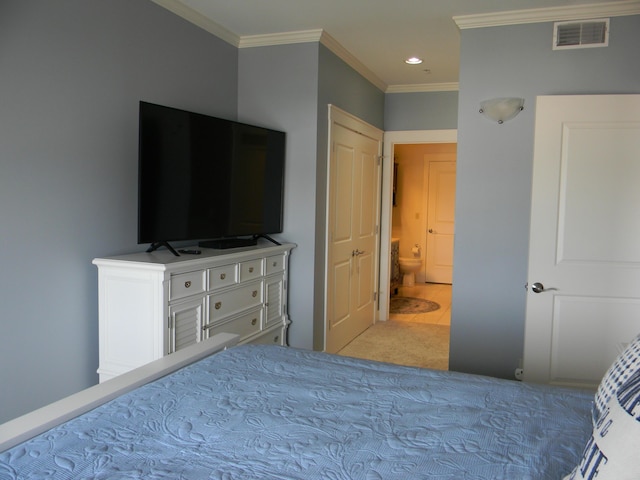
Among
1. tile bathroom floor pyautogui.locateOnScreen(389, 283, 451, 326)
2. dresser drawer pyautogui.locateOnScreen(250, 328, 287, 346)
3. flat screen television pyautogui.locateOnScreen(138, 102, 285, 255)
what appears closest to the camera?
flat screen television pyautogui.locateOnScreen(138, 102, 285, 255)

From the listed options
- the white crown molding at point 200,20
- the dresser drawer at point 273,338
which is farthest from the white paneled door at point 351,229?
the white crown molding at point 200,20

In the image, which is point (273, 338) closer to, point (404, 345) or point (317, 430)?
point (404, 345)

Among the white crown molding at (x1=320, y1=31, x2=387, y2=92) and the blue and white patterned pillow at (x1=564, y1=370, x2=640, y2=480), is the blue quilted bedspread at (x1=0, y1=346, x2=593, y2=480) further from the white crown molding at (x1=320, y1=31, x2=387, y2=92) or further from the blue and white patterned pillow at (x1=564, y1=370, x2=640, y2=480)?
the white crown molding at (x1=320, y1=31, x2=387, y2=92)

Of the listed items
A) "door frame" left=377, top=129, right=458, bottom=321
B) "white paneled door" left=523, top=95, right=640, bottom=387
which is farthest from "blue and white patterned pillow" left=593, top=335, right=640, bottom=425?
"door frame" left=377, top=129, right=458, bottom=321

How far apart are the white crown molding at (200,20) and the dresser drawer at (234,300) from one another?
6.10ft

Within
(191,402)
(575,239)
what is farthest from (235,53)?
(191,402)

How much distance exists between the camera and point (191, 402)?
1.54 metres

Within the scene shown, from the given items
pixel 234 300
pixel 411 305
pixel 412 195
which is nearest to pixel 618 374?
pixel 234 300

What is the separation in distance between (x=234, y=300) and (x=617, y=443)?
2753 mm

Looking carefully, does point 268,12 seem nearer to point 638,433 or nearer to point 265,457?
point 265,457

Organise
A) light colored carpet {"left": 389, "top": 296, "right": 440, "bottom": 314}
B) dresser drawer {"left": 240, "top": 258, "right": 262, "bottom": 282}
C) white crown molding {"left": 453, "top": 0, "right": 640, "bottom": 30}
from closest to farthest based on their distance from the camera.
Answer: white crown molding {"left": 453, "top": 0, "right": 640, "bottom": 30}
dresser drawer {"left": 240, "top": 258, "right": 262, "bottom": 282}
light colored carpet {"left": 389, "top": 296, "right": 440, "bottom": 314}

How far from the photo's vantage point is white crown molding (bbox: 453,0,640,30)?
3201 millimetres

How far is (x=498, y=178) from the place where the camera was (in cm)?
351

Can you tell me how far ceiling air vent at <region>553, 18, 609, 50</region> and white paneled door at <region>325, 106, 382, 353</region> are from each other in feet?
5.69
